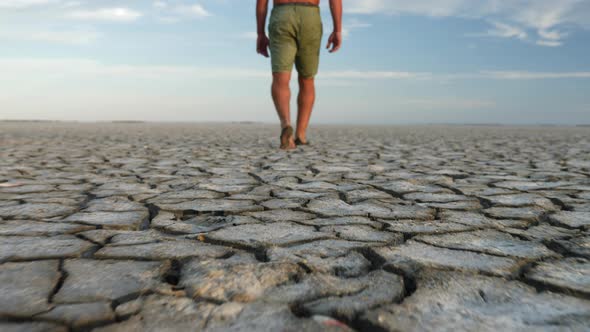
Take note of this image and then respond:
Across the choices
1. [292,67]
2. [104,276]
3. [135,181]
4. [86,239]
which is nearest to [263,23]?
[292,67]

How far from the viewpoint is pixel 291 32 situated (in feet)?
14.2

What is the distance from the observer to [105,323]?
0.90 m

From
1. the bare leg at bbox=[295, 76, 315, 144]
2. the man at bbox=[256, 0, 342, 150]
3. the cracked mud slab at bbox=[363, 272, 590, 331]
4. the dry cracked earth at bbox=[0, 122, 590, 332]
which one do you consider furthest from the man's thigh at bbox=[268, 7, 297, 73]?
the cracked mud slab at bbox=[363, 272, 590, 331]

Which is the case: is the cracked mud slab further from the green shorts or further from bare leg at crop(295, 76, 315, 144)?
bare leg at crop(295, 76, 315, 144)

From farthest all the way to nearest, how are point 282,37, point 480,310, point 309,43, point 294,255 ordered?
point 309,43 < point 282,37 < point 294,255 < point 480,310

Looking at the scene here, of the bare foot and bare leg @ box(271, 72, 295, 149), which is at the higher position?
bare leg @ box(271, 72, 295, 149)

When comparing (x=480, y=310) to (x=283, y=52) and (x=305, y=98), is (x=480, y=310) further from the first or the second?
(x=305, y=98)

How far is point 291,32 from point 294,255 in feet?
10.9

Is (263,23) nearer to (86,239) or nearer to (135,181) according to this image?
(135,181)

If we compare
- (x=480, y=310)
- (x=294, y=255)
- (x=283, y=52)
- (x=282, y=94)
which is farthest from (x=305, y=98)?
(x=480, y=310)

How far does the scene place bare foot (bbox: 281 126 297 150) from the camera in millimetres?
4479

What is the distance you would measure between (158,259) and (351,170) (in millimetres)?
2070

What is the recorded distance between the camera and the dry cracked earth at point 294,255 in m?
0.93

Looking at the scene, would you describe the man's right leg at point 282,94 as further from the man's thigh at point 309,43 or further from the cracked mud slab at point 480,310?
the cracked mud slab at point 480,310
